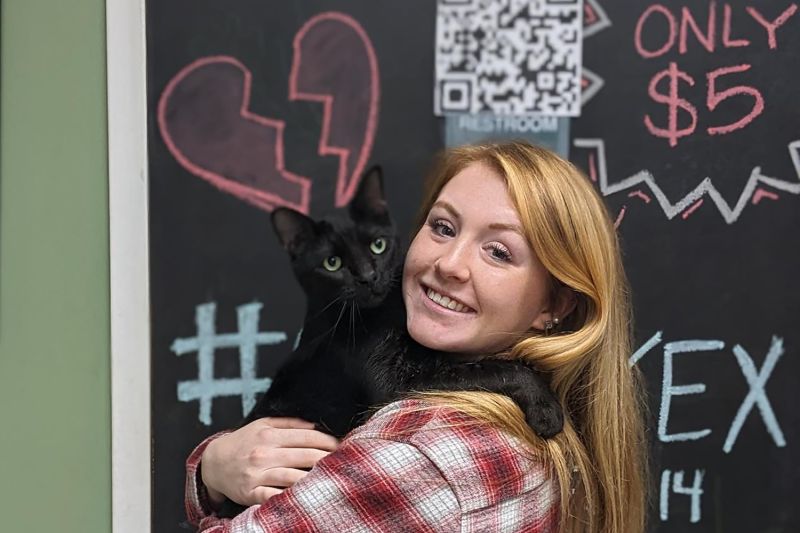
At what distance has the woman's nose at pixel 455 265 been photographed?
101cm

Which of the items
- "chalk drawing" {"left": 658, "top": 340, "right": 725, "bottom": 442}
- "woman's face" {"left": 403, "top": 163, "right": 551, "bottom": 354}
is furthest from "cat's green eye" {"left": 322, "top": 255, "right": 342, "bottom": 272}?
"chalk drawing" {"left": 658, "top": 340, "right": 725, "bottom": 442}

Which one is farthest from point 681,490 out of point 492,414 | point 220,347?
point 220,347

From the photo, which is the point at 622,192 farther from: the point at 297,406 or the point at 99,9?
the point at 99,9

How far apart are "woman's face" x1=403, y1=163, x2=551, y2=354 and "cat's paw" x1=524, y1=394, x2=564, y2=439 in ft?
0.38

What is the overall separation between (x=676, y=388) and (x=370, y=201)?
0.75m

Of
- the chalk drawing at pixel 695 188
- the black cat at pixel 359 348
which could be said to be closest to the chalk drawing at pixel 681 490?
the chalk drawing at pixel 695 188

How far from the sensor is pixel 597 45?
1.47 m

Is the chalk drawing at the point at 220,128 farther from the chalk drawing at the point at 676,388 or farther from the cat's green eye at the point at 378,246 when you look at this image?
the chalk drawing at the point at 676,388

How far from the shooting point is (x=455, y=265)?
Result: 3.32 ft

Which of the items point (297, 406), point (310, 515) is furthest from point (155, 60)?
point (310, 515)

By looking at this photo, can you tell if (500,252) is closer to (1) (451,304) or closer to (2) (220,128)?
(1) (451,304)

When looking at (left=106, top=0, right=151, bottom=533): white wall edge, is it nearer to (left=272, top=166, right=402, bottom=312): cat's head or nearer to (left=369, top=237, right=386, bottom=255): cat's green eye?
(left=272, top=166, right=402, bottom=312): cat's head

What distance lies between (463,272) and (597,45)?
2.37 feet

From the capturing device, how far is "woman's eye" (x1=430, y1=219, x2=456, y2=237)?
3.53ft
